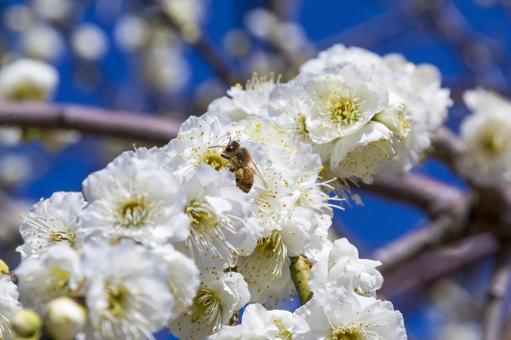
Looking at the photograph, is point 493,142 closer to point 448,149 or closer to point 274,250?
point 448,149

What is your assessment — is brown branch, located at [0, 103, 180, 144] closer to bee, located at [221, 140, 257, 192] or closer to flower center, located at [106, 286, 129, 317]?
bee, located at [221, 140, 257, 192]

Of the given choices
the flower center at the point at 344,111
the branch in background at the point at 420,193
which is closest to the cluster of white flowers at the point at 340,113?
the flower center at the point at 344,111

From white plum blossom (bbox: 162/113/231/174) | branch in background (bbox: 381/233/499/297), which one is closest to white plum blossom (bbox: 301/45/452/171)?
white plum blossom (bbox: 162/113/231/174)

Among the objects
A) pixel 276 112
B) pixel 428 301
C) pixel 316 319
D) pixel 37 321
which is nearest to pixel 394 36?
pixel 428 301

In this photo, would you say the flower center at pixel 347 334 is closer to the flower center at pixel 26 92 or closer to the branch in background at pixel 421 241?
the branch in background at pixel 421 241

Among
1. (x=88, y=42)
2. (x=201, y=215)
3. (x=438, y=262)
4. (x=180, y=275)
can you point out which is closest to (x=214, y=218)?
(x=201, y=215)
